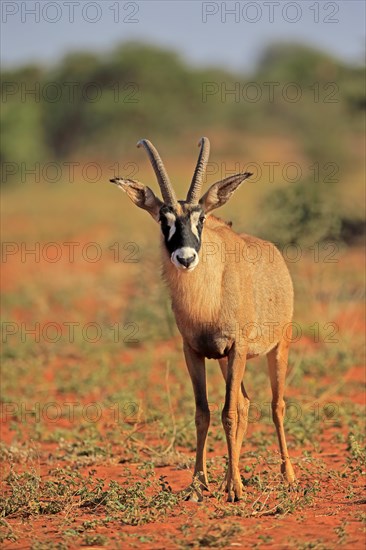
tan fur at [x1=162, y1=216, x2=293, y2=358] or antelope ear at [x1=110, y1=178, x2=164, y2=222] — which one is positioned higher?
antelope ear at [x1=110, y1=178, x2=164, y2=222]

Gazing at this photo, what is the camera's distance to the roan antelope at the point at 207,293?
21.2 feet

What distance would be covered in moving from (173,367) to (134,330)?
209cm

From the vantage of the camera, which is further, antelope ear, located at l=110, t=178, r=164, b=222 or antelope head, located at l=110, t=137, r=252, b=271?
antelope ear, located at l=110, t=178, r=164, b=222

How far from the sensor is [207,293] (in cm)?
669

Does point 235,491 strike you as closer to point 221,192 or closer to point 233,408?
point 233,408

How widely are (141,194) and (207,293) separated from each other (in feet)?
2.92

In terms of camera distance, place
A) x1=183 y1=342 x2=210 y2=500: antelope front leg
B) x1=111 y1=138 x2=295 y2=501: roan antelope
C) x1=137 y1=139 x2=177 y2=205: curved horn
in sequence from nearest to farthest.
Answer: x1=111 y1=138 x2=295 y2=501: roan antelope
x1=137 y1=139 x2=177 y2=205: curved horn
x1=183 y1=342 x2=210 y2=500: antelope front leg

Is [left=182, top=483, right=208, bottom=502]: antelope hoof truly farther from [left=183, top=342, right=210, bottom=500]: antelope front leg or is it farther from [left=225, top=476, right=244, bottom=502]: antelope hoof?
[left=183, top=342, right=210, bottom=500]: antelope front leg

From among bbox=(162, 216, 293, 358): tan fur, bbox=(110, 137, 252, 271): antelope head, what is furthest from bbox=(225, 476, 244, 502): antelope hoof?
bbox=(110, 137, 252, 271): antelope head

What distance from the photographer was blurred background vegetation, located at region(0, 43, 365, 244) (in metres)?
32.7

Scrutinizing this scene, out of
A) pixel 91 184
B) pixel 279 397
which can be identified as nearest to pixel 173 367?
pixel 279 397

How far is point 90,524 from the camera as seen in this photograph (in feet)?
18.6

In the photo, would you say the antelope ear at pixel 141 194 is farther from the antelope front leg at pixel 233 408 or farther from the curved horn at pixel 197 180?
the antelope front leg at pixel 233 408

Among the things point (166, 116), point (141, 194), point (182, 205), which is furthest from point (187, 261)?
point (166, 116)
